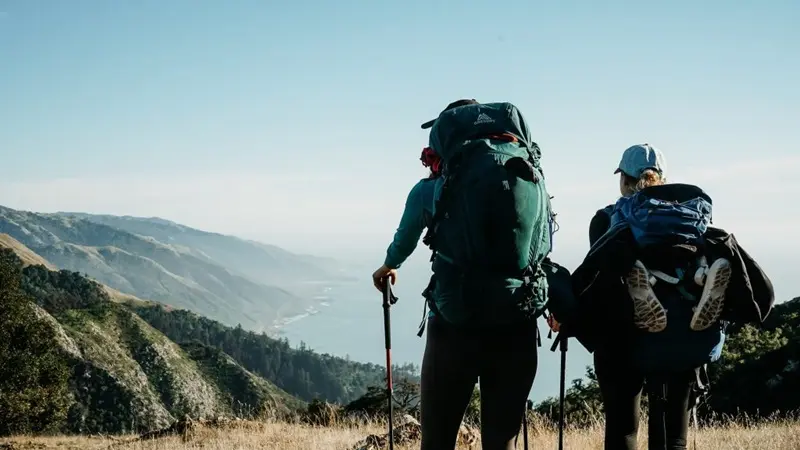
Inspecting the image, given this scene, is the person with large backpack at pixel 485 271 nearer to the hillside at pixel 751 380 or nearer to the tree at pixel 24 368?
the hillside at pixel 751 380

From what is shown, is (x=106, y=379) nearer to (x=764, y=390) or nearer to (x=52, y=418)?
(x=52, y=418)

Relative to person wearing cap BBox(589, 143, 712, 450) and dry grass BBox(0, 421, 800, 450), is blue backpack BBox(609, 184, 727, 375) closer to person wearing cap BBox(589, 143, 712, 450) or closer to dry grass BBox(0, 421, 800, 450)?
person wearing cap BBox(589, 143, 712, 450)

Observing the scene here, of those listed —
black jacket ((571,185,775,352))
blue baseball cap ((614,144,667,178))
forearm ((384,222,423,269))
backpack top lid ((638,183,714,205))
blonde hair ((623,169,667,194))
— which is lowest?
black jacket ((571,185,775,352))

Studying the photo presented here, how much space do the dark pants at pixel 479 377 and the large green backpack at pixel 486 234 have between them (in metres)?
0.12

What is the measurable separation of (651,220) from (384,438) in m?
4.68

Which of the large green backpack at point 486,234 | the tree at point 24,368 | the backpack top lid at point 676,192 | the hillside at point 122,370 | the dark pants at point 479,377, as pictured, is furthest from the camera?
the hillside at point 122,370

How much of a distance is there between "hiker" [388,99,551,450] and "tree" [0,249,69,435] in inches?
1474

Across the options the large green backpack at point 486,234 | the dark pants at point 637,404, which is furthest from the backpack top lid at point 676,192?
the dark pants at point 637,404

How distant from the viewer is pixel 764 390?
720 inches

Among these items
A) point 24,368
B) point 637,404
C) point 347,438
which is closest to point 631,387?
point 637,404

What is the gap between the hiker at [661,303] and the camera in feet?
11.5

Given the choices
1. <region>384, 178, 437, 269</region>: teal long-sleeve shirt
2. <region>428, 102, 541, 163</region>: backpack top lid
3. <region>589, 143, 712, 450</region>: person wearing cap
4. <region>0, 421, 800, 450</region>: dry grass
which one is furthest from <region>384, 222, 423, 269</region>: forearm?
→ <region>0, 421, 800, 450</region>: dry grass

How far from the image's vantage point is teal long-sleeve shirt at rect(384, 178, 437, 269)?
340 cm

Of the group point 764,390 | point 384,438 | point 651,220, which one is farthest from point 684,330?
point 764,390
